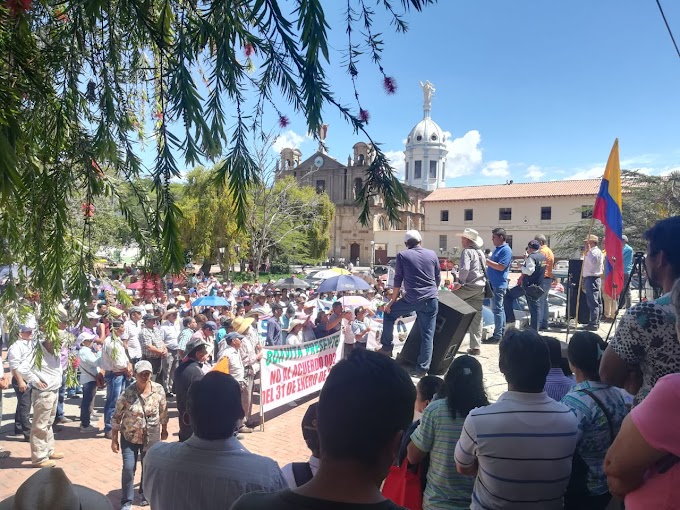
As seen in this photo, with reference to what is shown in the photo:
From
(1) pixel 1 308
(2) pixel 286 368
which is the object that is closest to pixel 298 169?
(2) pixel 286 368

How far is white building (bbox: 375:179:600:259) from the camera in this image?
4619 cm

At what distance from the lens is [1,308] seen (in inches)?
111

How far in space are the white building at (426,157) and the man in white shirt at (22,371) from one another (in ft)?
223

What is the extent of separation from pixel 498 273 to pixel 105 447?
6.59 meters

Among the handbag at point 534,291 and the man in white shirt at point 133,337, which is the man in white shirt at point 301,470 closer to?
the man in white shirt at point 133,337

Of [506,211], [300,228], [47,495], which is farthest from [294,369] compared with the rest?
[506,211]

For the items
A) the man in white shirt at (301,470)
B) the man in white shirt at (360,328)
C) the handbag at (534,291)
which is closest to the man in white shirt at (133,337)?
the man in white shirt at (360,328)

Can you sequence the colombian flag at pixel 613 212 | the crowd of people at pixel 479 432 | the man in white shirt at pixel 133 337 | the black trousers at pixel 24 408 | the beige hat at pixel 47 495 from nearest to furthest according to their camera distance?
the crowd of people at pixel 479 432, the beige hat at pixel 47 495, the colombian flag at pixel 613 212, the black trousers at pixel 24 408, the man in white shirt at pixel 133 337

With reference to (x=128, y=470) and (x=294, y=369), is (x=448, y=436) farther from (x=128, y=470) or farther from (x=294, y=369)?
(x=294, y=369)

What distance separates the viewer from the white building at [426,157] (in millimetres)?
73000

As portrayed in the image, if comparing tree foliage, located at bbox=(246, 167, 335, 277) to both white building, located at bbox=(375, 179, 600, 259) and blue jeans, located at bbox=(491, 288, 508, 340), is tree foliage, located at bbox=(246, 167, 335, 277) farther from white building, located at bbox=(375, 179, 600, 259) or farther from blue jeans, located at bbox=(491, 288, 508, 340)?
blue jeans, located at bbox=(491, 288, 508, 340)

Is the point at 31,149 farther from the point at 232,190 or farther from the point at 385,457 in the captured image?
the point at 385,457

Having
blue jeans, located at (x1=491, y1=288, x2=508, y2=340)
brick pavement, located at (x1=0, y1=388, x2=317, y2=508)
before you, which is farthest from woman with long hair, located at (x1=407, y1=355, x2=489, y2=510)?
blue jeans, located at (x1=491, y1=288, x2=508, y2=340)

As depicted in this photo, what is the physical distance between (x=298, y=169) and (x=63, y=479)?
60010 mm
